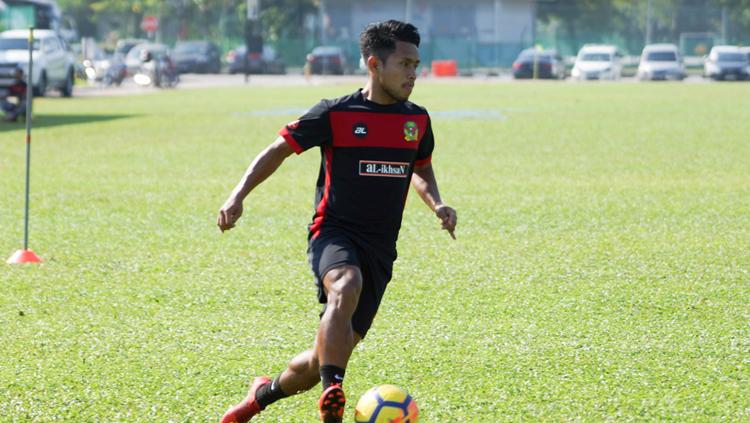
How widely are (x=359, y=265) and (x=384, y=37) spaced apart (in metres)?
1.00

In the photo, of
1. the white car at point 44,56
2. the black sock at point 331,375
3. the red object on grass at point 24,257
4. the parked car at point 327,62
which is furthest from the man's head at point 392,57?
the parked car at point 327,62

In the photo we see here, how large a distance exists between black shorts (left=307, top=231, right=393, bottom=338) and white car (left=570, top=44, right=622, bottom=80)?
195 feet

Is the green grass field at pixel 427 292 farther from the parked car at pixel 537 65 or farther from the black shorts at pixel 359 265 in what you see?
the parked car at pixel 537 65

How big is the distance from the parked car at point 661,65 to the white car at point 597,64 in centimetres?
147

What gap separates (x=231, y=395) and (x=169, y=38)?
339 feet

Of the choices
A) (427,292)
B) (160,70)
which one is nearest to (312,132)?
(427,292)

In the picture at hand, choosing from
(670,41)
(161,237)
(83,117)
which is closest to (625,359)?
(161,237)

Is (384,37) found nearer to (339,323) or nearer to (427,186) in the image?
(427,186)

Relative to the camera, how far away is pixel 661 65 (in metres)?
62.2

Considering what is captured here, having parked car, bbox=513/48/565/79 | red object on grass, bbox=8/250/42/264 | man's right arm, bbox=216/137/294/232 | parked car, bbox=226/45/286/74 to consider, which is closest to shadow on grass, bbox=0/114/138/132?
red object on grass, bbox=8/250/42/264

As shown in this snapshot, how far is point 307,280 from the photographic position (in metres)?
9.44

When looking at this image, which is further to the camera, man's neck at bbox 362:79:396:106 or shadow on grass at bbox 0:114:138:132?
shadow on grass at bbox 0:114:138:132

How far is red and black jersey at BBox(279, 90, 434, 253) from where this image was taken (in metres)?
5.39

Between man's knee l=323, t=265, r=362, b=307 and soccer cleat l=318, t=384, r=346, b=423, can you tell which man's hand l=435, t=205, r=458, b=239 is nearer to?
man's knee l=323, t=265, r=362, b=307
